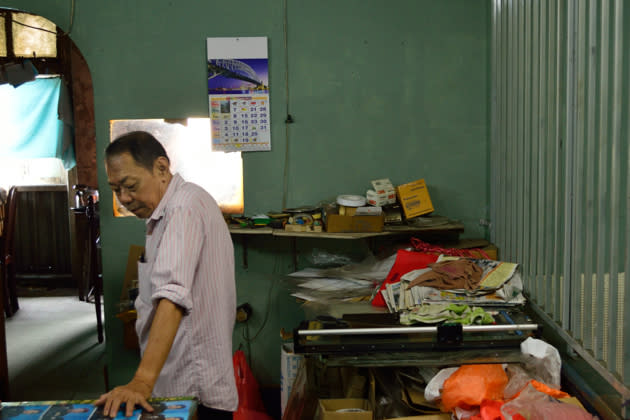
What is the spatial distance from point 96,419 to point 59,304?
3892 mm

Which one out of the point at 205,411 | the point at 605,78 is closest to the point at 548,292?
the point at 605,78

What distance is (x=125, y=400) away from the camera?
1175mm

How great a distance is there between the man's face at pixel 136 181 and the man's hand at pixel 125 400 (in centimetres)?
58

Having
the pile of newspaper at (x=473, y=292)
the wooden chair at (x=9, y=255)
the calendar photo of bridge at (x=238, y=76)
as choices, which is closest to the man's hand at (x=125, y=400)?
the pile of newspaper at (x=473, y=292)

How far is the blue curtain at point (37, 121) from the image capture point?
388 cm

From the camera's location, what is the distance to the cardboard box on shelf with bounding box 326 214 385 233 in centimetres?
288

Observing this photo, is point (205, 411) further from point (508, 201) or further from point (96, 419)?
point (508, 201)

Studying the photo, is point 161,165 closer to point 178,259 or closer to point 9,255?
point 178,259

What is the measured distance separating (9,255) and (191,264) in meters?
3.57

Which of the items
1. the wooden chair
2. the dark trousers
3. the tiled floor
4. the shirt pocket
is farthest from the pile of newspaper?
the wooden chair

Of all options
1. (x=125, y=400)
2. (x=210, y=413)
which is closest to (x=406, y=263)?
(x=210, y=413)

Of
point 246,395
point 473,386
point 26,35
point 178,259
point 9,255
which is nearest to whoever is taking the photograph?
point 178,259

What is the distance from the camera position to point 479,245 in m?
2.98

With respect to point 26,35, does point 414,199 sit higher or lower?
lower
